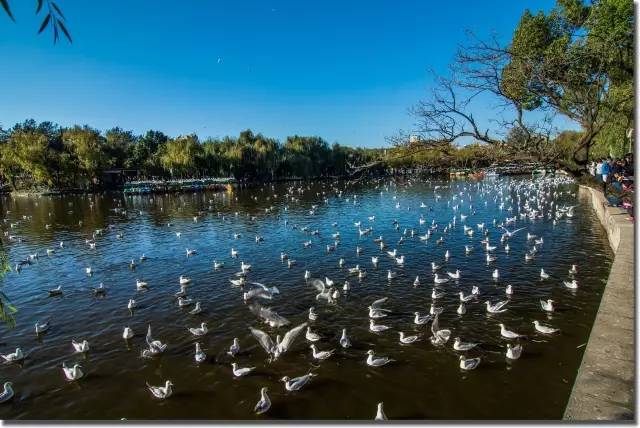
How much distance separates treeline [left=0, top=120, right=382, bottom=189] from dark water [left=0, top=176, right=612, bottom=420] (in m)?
43.3

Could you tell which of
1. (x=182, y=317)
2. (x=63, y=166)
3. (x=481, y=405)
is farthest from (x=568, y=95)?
(x=63, y=166)

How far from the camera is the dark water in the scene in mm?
9406

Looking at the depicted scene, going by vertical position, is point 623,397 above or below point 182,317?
above

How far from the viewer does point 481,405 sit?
29.3 ft

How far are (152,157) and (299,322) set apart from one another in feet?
292

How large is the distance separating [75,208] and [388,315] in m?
51.7

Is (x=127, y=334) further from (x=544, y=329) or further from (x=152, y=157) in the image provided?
(x=152, y=157)

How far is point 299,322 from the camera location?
44.9ft

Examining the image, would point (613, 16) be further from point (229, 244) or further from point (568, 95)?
point (229, 244)

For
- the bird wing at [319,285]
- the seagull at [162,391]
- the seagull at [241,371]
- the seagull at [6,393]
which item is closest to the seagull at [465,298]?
the bird wing at [319,285]

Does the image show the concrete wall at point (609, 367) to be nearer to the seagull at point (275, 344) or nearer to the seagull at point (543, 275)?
the seagull at point (275, 344)

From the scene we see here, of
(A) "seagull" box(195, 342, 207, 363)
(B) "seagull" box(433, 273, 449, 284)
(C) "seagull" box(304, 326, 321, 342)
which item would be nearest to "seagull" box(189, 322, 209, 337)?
(A) "seagull" box(195, 342, 207, 363)

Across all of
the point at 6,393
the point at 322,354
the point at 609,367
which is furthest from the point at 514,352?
the point at 6,393

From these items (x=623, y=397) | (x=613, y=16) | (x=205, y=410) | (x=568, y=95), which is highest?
(x=613, y=16)
